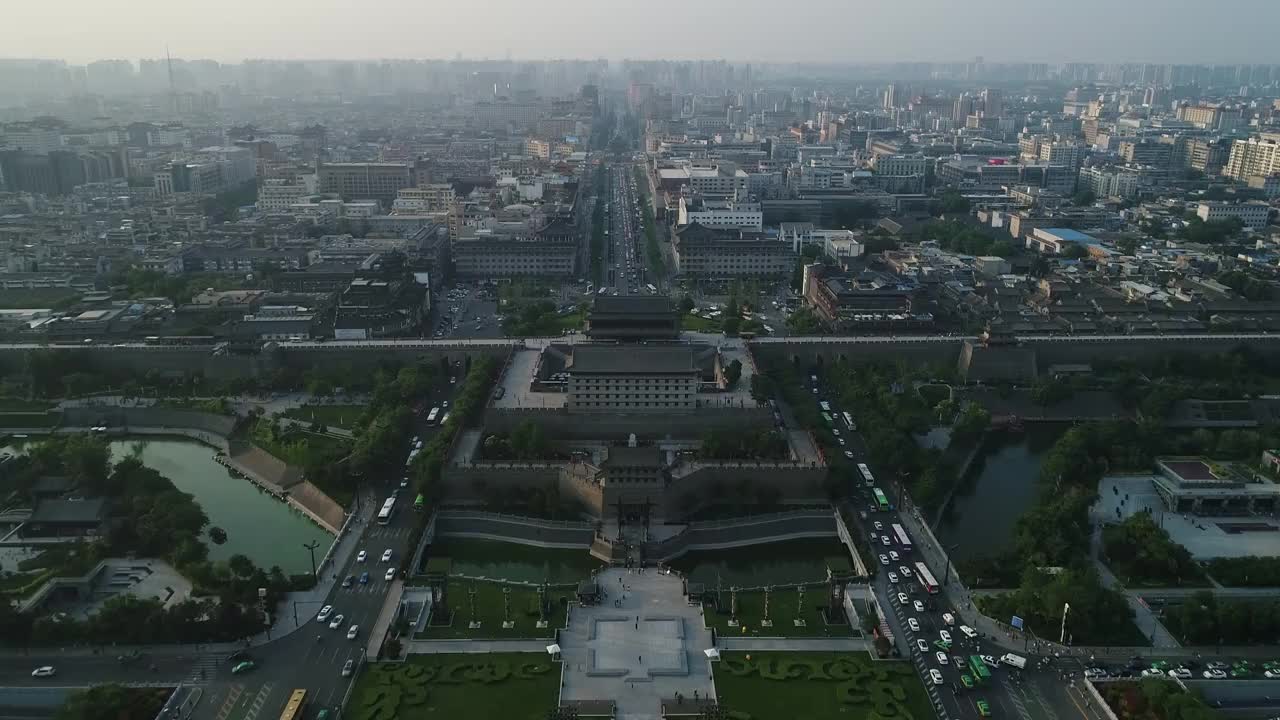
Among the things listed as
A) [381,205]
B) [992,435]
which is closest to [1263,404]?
[992,435]

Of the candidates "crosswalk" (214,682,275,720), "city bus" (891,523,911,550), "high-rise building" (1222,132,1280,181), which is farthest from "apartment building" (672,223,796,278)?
"high-rise building" (1222,132,1280,181)

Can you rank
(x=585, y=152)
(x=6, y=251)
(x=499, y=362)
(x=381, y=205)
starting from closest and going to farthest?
(x=499, y=362) → (x=6, y=251) → (x=381, y=205) → (x=585, y=152)

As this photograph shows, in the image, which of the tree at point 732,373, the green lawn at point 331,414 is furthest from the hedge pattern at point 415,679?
the tree at point 732,373

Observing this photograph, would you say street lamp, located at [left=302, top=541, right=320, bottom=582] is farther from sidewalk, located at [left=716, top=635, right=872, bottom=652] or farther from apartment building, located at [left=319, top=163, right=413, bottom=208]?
apartment building, located at [left=319, top=163, right=413, bottom=208]

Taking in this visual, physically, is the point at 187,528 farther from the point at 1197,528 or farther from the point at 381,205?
the point at 381,205

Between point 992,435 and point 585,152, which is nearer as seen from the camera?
point 992,435

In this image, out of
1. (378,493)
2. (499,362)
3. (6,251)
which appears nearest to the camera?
(378,493)
